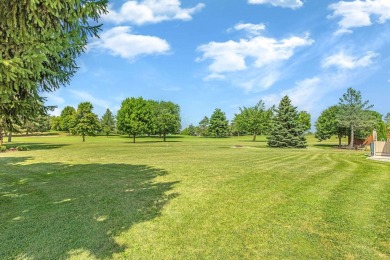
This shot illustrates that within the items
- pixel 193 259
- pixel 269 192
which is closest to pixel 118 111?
pixel 269 192

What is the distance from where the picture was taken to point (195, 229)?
6.63 metres

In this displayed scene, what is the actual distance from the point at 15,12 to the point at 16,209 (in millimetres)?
5744

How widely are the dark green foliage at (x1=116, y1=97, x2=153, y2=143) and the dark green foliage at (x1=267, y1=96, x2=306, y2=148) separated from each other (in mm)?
→ 25007

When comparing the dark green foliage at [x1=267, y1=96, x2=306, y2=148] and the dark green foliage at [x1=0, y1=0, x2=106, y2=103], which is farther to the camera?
the dark green foliage at [x1=267, y1=96, x2=306, y2=148]

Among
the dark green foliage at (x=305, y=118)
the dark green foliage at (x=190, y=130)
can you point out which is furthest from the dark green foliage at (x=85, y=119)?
the dark green foliage at (x=190, y=130)

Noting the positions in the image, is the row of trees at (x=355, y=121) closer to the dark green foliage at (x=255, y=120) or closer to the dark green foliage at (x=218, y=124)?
the dark green foliage at (x=255, y=120)

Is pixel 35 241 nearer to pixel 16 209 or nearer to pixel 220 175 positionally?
pixel 16 209

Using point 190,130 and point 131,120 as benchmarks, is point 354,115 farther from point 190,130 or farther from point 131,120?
point 190,130

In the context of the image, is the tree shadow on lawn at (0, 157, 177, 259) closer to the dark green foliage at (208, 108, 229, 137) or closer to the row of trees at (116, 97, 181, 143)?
the row of trees at (116, 97, 181, 143)

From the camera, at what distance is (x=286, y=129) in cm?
4441


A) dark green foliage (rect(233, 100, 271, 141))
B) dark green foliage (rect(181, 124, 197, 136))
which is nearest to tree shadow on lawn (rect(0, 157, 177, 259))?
dark green foliage (rect(233, 100, 271, 141))

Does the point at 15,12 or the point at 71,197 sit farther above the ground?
the point at 15,12

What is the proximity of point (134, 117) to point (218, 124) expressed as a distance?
3953 cm

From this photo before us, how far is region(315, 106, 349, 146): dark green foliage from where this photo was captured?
5116 cm
